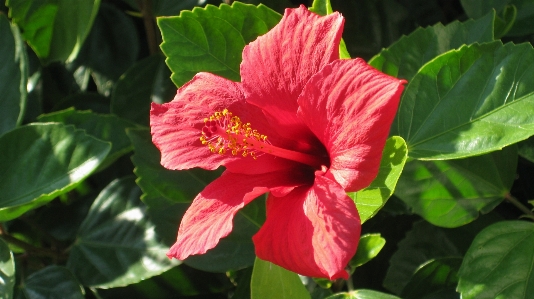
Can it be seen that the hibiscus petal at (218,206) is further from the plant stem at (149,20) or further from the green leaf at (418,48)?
the plant stem at (149,20)

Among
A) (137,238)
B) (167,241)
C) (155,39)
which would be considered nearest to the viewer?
(167,241)

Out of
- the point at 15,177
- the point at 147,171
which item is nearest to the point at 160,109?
the point at 147,171

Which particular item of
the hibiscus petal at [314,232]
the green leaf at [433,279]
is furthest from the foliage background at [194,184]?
the hibiscus petal at [314,232]

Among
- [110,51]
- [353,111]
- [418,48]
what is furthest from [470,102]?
[110,51]

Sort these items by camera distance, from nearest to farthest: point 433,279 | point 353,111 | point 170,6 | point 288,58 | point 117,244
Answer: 1. point 353,111
2. point 288,58
3. point 433,279
4. point 117,244
5. point 170,6

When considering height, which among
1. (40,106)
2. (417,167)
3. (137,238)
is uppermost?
(417,167)

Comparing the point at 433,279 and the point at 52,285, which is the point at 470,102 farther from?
the point at 52,285

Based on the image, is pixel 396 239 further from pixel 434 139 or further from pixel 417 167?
pixel 434 139
